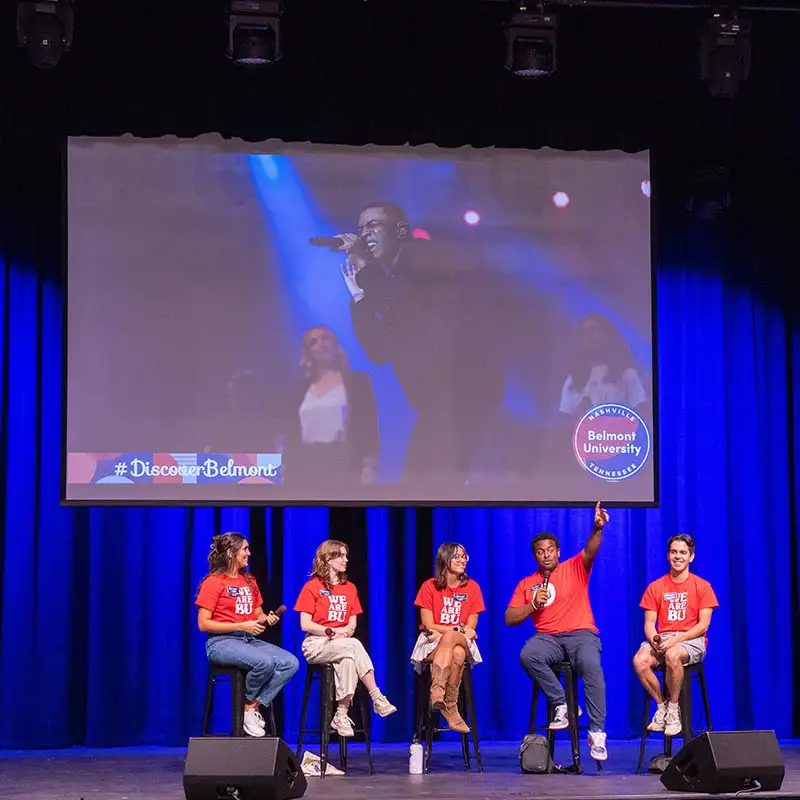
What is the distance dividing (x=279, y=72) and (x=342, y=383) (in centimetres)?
149

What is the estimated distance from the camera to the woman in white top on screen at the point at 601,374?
6809 mm

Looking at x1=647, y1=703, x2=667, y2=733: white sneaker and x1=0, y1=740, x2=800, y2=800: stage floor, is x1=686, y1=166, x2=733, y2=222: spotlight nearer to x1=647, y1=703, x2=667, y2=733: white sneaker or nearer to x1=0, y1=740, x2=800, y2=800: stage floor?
x1=647, y1=703, x2=667, y2=733: white sneaker

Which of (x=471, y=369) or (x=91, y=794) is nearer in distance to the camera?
(x=91, y=794)

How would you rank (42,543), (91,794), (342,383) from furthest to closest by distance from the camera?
(42,543)
(342,383)
(91,794)

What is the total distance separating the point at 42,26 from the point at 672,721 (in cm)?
397

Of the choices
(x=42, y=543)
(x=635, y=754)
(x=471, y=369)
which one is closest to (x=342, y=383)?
(x=471, y=369)

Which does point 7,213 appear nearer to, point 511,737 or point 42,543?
point 42,543

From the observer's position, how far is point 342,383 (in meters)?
6.73

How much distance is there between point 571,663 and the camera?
21.2 feet

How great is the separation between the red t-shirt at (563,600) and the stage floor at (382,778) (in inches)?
25.0

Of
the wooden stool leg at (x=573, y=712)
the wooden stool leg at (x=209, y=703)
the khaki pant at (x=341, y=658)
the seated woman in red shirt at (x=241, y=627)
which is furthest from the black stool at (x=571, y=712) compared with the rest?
the wooden stool leg at (x=209, y=703)

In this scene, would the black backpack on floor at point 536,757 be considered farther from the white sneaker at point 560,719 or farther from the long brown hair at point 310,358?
the long brown hair at point 310,358

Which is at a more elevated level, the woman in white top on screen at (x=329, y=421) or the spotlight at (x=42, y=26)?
the spotlight at (x=42, y=26)

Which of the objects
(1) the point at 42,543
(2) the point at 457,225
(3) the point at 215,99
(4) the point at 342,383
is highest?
(3) the point at 215,99
